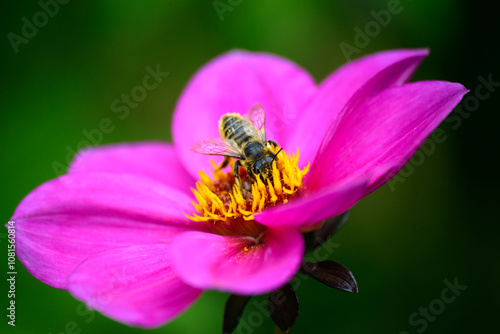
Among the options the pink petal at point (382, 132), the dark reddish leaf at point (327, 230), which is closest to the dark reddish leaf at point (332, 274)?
the dark reddish leaf at point (327, 230)

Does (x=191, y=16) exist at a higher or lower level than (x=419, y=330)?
higher

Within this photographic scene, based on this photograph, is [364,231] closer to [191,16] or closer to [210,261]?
[210,261]

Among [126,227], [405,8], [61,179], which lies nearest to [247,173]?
[126,227]

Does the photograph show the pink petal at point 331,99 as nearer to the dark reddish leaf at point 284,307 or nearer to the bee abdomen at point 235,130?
the bee abdomen at point 235,130

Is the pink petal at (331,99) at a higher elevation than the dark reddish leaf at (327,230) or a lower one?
higher

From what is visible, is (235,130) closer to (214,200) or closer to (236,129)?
(236,129)

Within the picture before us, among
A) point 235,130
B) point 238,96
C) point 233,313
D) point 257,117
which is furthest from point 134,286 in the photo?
point 238,96

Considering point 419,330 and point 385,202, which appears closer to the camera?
point 419,330
